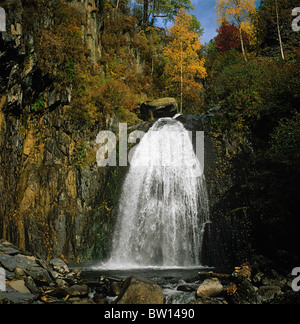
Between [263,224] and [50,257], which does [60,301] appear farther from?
[263,224]

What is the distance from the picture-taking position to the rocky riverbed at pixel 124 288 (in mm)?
5785

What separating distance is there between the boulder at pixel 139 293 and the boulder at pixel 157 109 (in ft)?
51.5

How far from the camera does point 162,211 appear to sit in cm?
1234

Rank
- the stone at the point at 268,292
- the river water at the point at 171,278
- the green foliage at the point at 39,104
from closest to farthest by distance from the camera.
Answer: the stone at the point at 268,292
the river water at the point at 171,278
the green foliage at the point at 39,104

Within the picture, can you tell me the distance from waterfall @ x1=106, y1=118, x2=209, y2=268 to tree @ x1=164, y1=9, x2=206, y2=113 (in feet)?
39.2

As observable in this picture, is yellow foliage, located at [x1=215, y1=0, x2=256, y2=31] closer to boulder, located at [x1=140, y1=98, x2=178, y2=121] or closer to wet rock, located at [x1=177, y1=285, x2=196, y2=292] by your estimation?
boulder, located at [x1=140, y1=98, x2=178, y2=121]

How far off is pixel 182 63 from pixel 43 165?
61.4 ft

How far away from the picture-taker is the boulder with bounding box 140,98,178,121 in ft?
67.4

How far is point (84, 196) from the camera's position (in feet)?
41.4

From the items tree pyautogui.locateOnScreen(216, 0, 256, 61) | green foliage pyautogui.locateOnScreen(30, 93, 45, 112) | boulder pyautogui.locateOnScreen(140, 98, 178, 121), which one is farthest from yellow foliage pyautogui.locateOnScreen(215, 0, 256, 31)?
green foliage pyautogui.locateOnScreen(30, 93, 45, 112)

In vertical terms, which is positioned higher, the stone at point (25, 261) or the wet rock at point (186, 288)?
the stone at point (25, 261)

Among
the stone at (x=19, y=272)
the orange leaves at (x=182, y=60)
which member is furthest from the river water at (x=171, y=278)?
the orange leaves at (x=182, y=60)

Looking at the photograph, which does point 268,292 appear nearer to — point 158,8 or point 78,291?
point 78,291

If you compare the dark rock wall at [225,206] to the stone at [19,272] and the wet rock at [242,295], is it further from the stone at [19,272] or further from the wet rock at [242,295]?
the stone at [19,272]
